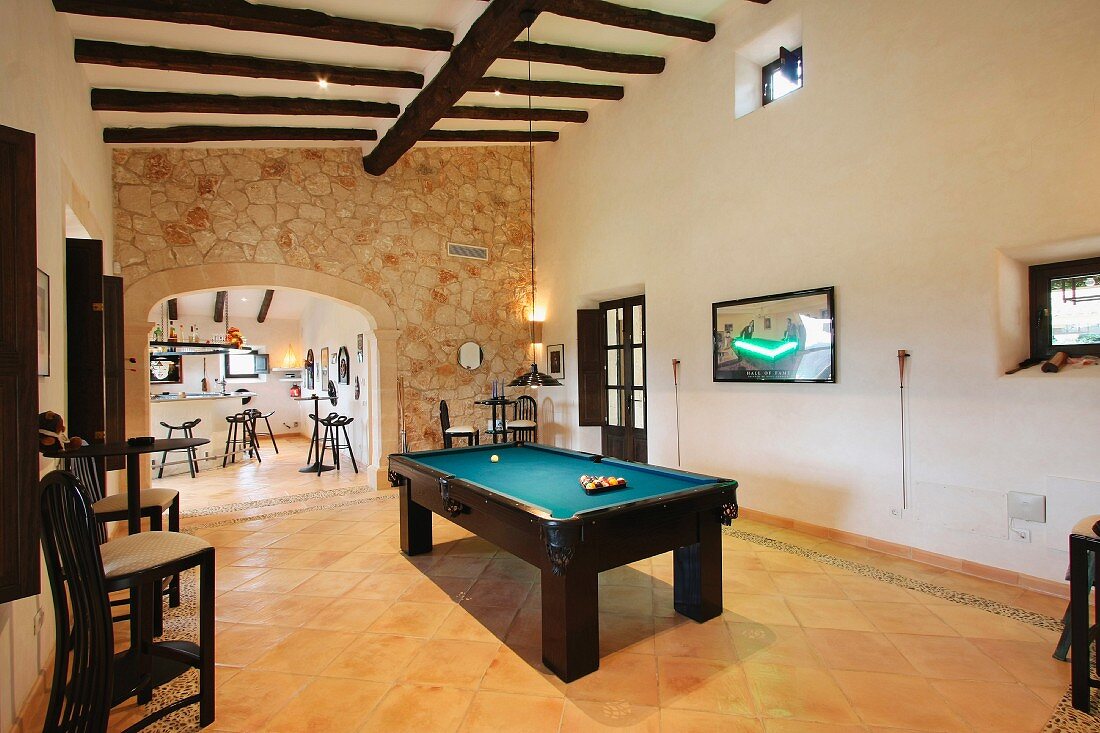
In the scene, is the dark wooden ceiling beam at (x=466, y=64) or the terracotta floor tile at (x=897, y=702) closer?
the terracotta floor tile at (x=897, y=702)

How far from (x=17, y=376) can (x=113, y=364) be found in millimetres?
3064

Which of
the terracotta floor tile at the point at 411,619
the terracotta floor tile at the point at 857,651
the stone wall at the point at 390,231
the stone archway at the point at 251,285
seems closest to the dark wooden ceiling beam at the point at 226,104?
the stone wall at the point at 390,231

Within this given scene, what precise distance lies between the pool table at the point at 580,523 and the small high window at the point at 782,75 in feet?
11.7

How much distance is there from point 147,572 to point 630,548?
199 centimetres

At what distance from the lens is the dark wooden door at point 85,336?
3.21m

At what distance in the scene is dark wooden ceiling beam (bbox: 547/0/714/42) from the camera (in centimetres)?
418

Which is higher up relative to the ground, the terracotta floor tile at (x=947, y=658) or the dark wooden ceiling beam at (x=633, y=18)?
the dark wooden ceiling beam at (x=633, y=18)

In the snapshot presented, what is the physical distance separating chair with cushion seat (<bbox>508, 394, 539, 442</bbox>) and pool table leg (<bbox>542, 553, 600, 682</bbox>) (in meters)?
4.74

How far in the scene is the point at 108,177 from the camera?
5297mm

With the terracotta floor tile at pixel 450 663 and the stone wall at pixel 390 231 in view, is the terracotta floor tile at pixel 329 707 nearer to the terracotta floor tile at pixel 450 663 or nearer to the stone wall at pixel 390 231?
the terracotta floor tile at pixel 450 663

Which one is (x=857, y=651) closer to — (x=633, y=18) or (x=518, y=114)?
(x=633, y=18)

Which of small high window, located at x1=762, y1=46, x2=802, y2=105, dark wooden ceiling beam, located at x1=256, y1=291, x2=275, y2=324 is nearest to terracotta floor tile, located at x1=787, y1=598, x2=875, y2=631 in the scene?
small high window, located at x1=762, y1=46, x2=802, y2=105

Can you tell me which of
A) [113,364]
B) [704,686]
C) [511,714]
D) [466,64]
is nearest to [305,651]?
[511,714]

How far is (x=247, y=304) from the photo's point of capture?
39.0 feet
